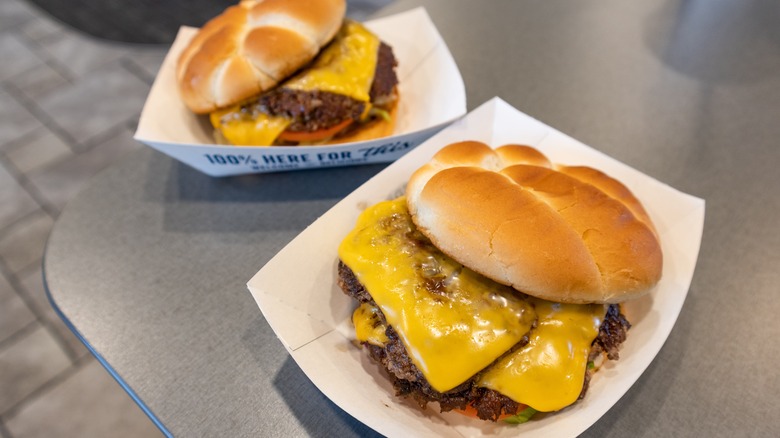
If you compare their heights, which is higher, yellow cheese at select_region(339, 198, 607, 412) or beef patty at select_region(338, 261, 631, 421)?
yellow cheese at select_region(339, 198, 607, 412)

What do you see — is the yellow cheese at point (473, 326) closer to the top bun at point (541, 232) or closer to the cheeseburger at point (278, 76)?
the top bun at point (541, 232)

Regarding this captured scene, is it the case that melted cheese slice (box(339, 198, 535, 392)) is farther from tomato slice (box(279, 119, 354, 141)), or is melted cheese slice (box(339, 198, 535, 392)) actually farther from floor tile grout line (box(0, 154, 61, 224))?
floor tile grout line (box(0, 154, 61, 224))

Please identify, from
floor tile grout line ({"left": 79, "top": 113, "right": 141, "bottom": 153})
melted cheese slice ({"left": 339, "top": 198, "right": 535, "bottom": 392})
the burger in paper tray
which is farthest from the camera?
floor tile grout line ({"left": 79, "top": 113, "right": 141, "bottom": 153})

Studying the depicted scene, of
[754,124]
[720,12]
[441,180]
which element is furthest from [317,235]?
[720,12]

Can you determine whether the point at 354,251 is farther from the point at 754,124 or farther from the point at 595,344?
the point at 754,124

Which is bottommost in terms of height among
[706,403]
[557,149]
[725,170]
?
[706,403]

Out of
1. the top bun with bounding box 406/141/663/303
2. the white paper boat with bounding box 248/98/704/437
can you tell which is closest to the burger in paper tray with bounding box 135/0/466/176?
the white paper boat with bounding box 248/98/704/437

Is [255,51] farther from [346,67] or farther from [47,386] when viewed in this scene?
[47,386]
